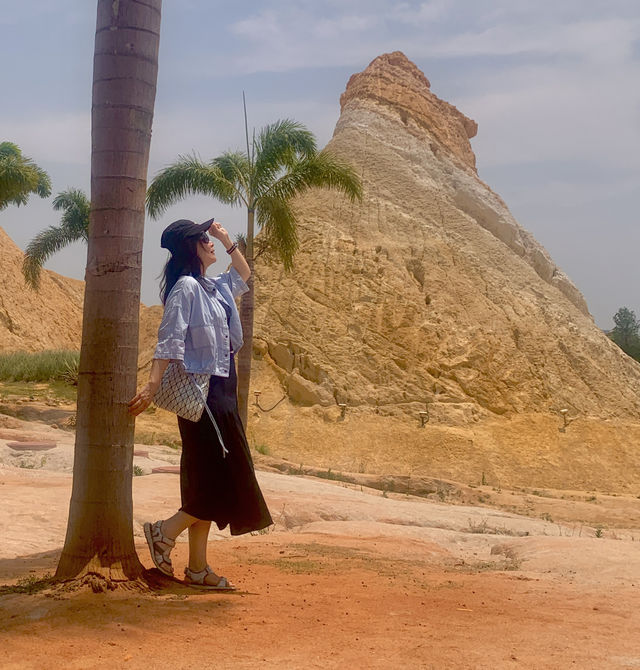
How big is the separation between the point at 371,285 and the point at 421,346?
257 cm

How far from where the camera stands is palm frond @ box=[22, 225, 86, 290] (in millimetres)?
22203

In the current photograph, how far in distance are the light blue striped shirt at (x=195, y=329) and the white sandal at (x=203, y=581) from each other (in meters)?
1.09

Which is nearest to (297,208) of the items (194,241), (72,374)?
(72,374)

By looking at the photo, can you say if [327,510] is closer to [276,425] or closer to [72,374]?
[276,425]

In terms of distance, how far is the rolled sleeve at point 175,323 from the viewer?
4266 mm

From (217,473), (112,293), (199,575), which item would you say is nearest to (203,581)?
(199,575)

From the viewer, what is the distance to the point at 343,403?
22.4m

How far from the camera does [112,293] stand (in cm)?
446

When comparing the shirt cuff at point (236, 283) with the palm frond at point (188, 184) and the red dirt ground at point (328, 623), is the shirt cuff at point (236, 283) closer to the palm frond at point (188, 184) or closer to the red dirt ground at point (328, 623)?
the red dirt ground at point (328, 623)

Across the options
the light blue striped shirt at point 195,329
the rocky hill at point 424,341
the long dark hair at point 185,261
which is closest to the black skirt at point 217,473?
the light blue striped shirt at point 195,329

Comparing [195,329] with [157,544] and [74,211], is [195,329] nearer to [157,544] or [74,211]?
[157,544]

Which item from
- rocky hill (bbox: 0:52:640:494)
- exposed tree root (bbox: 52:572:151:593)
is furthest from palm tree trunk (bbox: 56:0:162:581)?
rocky hill (bbox: 0:52:640:494)

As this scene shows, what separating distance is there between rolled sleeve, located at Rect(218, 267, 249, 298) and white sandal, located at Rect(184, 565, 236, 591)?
158 cm

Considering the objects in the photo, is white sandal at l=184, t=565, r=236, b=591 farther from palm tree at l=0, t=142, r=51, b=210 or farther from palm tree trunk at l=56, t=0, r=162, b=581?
palm tree at l=0, t=142, r=51, b=210
